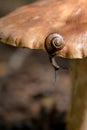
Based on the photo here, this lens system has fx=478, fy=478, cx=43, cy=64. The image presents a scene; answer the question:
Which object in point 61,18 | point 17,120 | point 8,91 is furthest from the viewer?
point 8,91

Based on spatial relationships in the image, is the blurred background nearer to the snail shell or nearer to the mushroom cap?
the mushroom cap

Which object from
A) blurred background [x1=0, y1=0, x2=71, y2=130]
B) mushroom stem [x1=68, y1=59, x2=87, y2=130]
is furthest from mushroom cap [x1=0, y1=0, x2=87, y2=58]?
blurred background [x1=0, y1=0, x2=71, y2=130]

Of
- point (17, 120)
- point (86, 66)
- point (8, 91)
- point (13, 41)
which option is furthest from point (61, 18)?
point (8, 91)

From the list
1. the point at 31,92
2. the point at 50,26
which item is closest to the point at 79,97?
the point at 50,26

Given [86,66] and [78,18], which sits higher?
[78,18]

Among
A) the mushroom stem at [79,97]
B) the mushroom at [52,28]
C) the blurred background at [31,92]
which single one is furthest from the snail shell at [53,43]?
the blurred background at [31,92]

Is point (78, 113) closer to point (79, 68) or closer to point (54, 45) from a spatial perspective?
point (79, 68)
